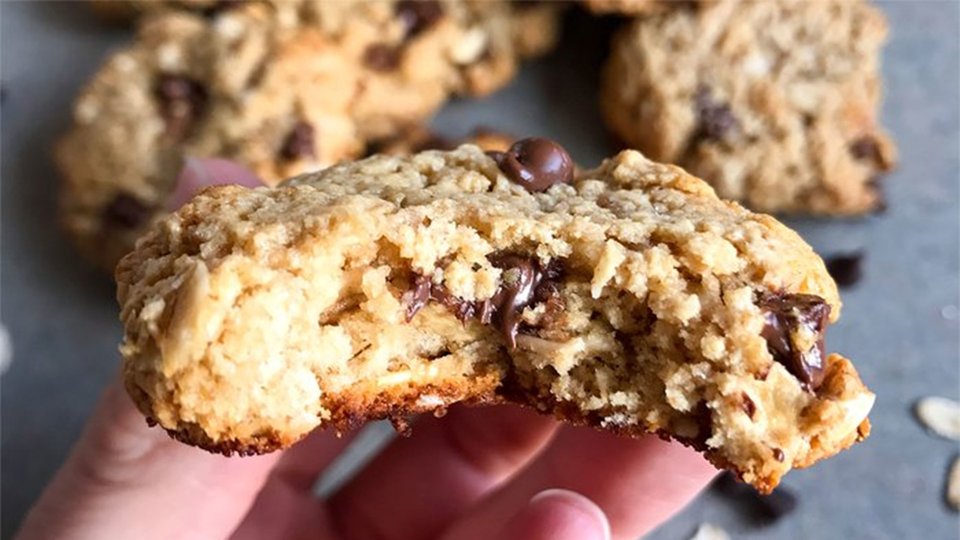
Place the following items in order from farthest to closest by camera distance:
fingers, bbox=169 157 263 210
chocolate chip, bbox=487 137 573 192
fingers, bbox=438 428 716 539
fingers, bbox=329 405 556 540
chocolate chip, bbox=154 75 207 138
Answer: chocolate chip, bbox=154 75 207 138
fingers, bbox=329 405 556 540
fingers, bbox=169 157 263 210
fingers, bbox=438 428 716 539
chocolate chip, bbox=487 137 573 192

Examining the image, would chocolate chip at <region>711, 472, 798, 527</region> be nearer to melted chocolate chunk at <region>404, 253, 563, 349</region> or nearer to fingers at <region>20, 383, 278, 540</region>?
fingers at <region>20, 383, 278, 540</region>

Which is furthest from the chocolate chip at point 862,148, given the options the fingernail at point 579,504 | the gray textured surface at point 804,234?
the fingernail at point 579,504

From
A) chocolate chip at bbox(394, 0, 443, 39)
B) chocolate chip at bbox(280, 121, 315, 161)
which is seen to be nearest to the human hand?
chocolate chip at bbox(280, 121, 315, 161)

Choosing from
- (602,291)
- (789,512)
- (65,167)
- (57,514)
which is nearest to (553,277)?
(602,291)

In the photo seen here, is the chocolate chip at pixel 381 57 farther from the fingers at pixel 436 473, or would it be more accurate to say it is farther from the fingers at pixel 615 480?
the fingers at pixel 615 480

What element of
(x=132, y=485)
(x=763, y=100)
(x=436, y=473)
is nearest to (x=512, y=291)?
(x=132, y=485)

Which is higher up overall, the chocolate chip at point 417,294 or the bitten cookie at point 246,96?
the chocolate chip at point 417,294

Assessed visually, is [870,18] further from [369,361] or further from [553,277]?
[369,361]
